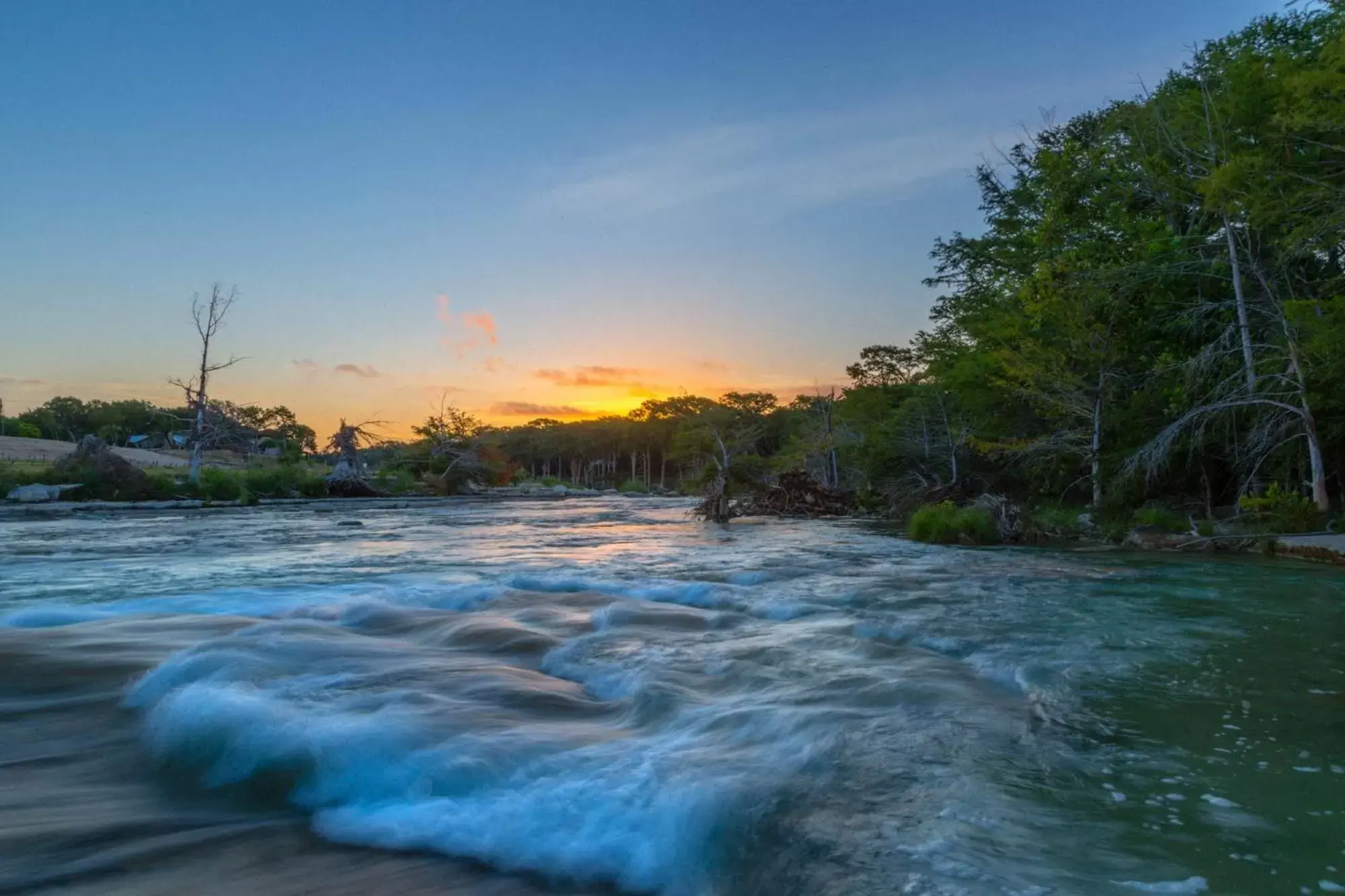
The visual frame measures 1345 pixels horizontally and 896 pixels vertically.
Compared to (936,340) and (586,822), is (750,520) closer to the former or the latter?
(936,340)

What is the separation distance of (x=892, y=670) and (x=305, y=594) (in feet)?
19.0

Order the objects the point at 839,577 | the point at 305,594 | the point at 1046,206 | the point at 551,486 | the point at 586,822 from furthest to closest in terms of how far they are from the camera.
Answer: the point at 551,486 → the point at 1046,206 → the point at 839,577 → the point at 305,594 → the point at 586,822

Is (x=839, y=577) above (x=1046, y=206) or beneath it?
beneath

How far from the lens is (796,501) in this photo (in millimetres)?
24516

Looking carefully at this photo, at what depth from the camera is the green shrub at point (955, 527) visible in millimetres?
14188

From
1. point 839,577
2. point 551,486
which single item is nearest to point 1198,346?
point 839,577

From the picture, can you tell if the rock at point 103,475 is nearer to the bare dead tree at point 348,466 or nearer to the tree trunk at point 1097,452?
the bare dead tree at point 348,466

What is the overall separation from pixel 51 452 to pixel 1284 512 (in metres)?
62.1

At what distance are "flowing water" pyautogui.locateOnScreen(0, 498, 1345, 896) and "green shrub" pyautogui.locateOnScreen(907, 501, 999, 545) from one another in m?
6.96

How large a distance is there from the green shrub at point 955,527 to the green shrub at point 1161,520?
106 inches

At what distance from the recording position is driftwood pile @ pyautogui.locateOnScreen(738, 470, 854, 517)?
2442 centimetres

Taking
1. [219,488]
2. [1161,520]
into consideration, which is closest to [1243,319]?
[1161,520]

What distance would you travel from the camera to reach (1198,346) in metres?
18.6

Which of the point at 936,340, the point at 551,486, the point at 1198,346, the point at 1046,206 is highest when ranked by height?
the point at 1046,206
